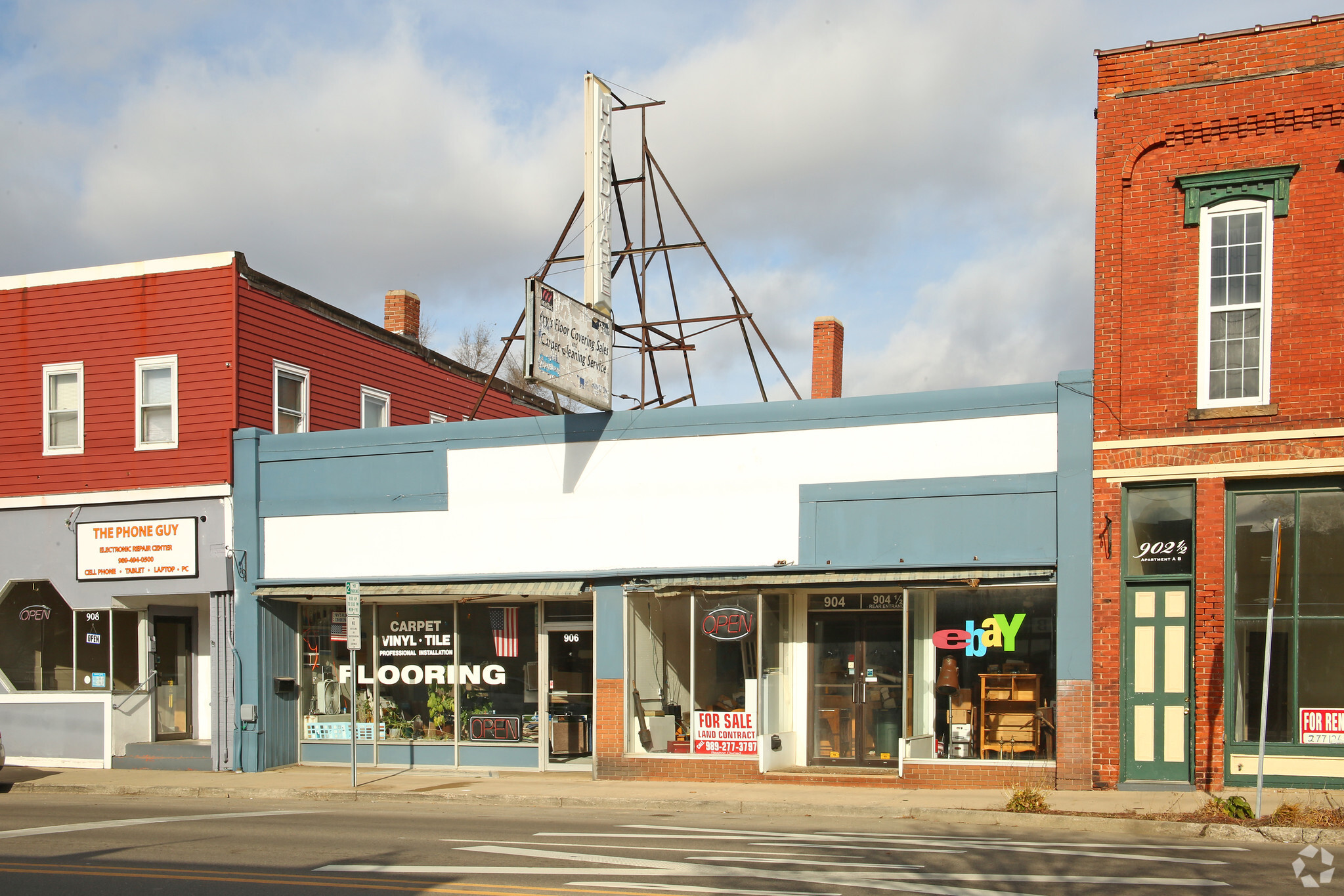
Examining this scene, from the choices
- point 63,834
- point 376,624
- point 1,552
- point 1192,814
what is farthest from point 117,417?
point 1192,814

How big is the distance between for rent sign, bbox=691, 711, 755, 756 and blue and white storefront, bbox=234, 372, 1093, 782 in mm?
38

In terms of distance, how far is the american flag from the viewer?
1953 centimetres

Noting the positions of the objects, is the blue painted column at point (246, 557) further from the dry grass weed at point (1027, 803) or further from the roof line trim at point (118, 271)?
the dry grass weed at point (1027, 803)

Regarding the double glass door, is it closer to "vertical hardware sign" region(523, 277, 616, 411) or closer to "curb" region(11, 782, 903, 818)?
"curb" region(11, 782, 903, 818)

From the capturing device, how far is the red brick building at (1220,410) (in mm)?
15148

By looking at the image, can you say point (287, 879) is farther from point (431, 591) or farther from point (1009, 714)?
point (1009, 714)

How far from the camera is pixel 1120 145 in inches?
643

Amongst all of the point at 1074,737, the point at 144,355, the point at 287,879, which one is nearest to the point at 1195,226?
the point at 1074,737

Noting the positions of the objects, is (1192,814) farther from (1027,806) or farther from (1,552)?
(1,552)

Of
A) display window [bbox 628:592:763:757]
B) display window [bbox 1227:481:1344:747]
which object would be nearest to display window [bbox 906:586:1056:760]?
display window [bbox 628:592:763:757]

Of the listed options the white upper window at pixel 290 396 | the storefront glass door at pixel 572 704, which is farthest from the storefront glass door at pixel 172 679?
the storefront glass door at pixel 572 704

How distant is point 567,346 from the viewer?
18203 millimetres

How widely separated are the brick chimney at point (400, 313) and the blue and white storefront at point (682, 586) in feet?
24.9

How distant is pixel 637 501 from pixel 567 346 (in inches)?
98.5
